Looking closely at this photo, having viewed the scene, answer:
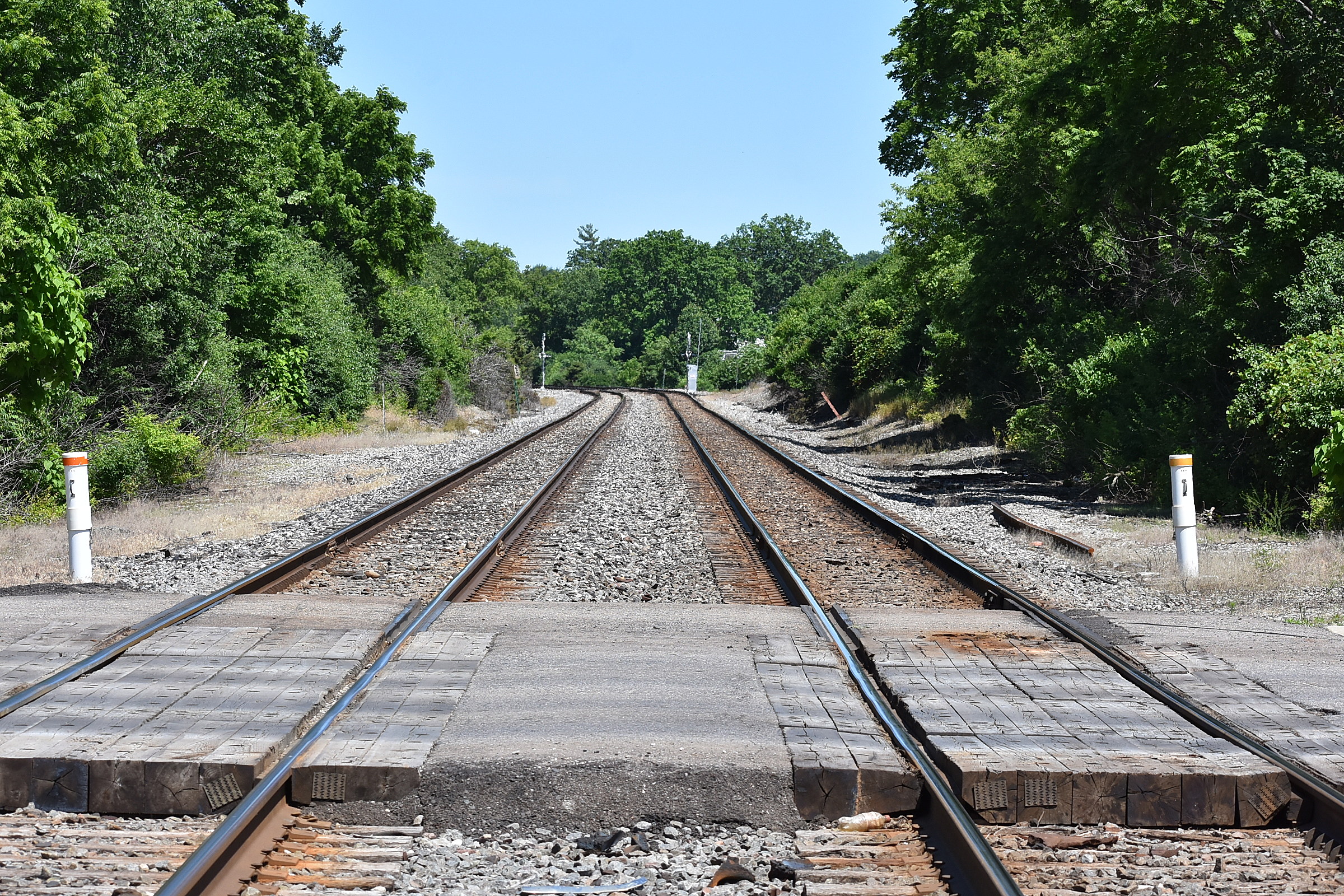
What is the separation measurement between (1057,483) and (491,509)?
10068 mm

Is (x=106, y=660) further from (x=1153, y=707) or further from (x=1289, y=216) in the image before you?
(x=1289, y=216)

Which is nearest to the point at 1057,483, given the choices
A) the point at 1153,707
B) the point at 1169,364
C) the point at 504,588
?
the point at 1169,364

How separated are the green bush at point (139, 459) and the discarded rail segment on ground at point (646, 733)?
8.28 m

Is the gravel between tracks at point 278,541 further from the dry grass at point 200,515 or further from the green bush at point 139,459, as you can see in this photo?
the green bush at point 139,459

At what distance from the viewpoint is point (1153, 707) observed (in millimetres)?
5523

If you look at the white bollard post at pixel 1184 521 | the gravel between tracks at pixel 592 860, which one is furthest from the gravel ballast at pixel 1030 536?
the gravel between tracks at pixel 592 860

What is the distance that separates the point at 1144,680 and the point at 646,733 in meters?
2.80

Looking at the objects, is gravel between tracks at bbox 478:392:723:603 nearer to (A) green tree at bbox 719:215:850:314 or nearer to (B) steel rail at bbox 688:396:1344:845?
(B) steel rail at bbox 688:396:1344:845

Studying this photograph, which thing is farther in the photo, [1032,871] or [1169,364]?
[1169,364]

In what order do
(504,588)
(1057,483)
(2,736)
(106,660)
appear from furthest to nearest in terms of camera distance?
(1057,483), (504,588), (106,660), (2,736)

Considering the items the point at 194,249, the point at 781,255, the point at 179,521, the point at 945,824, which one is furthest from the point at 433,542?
the point at 781,255

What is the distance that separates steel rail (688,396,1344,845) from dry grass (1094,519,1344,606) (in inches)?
67.0

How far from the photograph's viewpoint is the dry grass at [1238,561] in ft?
31.1

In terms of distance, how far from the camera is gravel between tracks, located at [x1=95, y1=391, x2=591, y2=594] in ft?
31.0
